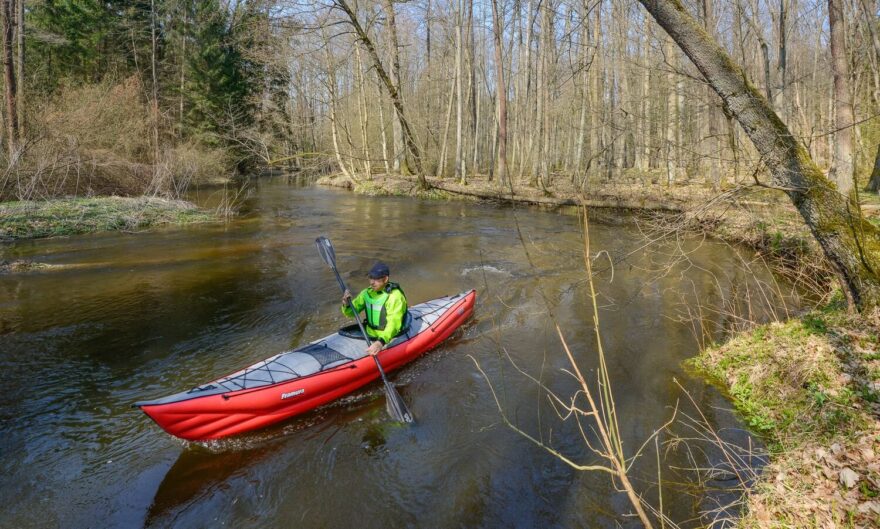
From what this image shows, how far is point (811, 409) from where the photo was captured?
3.85 m

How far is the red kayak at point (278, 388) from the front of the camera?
4.08 m

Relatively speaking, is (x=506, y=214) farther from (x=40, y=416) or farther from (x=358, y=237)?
(x=40, y=416)

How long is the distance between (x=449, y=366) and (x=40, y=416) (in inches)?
169

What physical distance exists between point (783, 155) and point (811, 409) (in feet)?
6.63

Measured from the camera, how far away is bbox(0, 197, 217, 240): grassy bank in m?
11.6

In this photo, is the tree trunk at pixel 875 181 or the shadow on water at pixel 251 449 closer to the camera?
the shadow on water at pixel 251 449

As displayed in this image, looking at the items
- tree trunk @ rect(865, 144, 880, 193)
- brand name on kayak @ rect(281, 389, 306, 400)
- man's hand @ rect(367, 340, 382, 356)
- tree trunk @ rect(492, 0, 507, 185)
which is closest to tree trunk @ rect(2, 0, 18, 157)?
man's hand @ rect(367, 340, 382, 356)

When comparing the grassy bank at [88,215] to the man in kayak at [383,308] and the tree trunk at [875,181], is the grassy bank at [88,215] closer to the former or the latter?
the man in kayak at [383,308]

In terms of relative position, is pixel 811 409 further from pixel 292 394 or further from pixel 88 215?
pixel 88 215

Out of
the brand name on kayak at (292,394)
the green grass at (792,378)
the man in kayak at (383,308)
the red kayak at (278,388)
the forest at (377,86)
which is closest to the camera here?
the green grass at (792,378)

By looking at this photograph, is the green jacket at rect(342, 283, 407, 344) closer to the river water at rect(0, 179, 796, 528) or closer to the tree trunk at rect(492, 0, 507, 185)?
the river water at rect(0, 179, 796, 528)

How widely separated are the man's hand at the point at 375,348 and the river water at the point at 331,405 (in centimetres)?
43

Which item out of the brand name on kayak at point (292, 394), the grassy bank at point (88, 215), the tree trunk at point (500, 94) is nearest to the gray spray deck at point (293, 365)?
the brand name on kayak at point (292, 394)

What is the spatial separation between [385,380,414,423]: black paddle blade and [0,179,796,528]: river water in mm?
119
